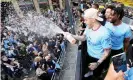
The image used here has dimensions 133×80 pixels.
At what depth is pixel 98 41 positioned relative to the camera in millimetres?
2572

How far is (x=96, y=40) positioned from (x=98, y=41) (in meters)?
0.02

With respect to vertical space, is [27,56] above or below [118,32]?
below

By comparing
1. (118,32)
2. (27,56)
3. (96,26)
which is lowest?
(27,56)

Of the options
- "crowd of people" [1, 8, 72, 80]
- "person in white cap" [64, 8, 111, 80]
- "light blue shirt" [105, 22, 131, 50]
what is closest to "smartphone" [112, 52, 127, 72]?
"person in white cap" [64, 8, 111, 80]

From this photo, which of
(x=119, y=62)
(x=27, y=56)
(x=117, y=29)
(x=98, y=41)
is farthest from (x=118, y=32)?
(x=27, y=56)

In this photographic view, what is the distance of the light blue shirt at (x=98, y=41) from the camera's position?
2.54 meters

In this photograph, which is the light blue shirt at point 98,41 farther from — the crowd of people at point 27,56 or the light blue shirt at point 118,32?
the crowd of people at point 27,56

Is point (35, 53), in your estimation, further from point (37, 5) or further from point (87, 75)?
point (87, 75)

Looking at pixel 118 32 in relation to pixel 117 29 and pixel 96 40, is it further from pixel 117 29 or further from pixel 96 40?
pixel 96 40

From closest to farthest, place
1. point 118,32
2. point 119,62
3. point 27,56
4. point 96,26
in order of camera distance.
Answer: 1. point 119,62
2. point 96,26
3. point 118,32
4. point 27,56

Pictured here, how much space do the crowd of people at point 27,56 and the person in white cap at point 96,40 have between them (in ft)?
4.50

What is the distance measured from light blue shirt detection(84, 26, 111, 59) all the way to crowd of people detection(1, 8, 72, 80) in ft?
4.56

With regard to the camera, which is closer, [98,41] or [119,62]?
[119,62]

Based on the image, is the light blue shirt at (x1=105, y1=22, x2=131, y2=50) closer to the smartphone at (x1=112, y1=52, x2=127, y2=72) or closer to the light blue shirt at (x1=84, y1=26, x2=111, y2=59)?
the light blue shirt at (x1=84, y1=26, x2=111, y2=59)
